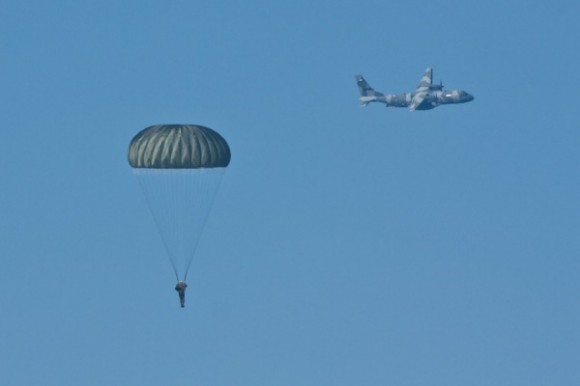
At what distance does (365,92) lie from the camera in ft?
385

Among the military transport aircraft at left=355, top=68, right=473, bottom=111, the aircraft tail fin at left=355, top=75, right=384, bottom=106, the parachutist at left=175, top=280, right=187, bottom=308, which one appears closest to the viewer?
the parachutist at left=175, top=280, right=187, bottom=308

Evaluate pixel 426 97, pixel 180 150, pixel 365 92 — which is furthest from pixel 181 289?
pixel 365 92

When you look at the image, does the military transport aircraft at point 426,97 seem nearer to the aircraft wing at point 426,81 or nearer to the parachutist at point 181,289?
the aircraft wing at point 426,81

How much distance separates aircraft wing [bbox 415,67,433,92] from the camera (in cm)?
10988

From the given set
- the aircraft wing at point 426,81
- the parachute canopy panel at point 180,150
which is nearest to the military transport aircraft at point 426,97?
the aircraft wing at point 426,81

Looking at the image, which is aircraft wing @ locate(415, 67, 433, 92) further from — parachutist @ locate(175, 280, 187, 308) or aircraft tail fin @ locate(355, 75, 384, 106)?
parachutist @ locate(175, 280, 187, 308)

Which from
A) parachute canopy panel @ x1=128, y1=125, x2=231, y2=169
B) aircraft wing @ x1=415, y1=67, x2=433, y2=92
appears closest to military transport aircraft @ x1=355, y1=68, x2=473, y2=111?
aircraft wing @ x1=415, y1=67, x2=433, y2=92

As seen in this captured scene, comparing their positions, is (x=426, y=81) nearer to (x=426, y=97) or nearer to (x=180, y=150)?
(x=426, y=97)

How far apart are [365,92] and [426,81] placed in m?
6.63

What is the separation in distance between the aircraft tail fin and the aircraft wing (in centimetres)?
348

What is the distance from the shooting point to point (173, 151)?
68.5 metres

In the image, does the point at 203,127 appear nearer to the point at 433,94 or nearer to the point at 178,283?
the point at 178,283

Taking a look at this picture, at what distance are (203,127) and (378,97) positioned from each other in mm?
45895

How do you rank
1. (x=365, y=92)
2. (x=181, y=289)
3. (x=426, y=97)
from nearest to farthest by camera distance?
1. (x=181, y=289)
2. (x=426, y=97)
3. (x=365, y=92)
